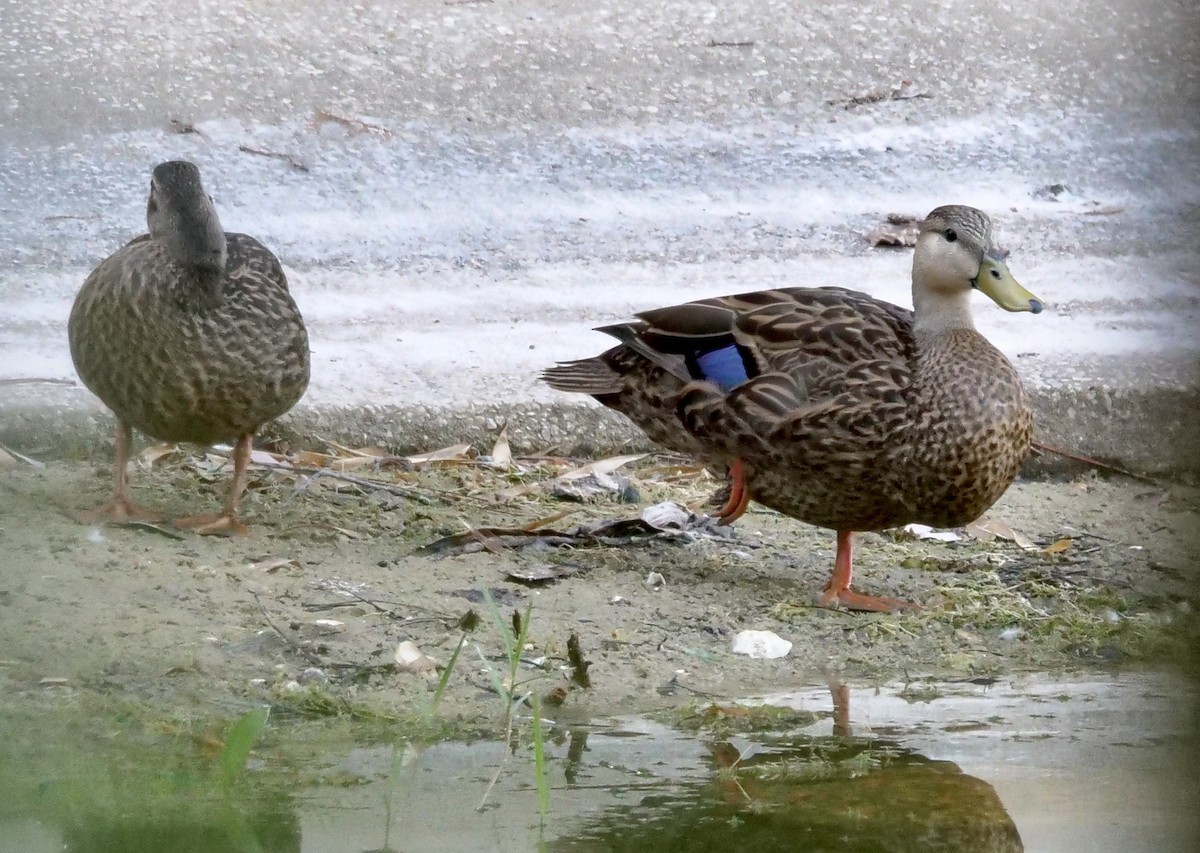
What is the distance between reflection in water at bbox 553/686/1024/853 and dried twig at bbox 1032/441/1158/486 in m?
2.48

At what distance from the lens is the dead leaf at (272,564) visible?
380 cm

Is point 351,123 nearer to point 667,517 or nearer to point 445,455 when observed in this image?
point 445,455

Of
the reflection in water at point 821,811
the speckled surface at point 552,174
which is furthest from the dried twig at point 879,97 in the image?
the reflection in water at point 821,811

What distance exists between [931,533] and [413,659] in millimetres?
2030

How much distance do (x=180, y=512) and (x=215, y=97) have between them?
3.16m

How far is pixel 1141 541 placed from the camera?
448 centimetres

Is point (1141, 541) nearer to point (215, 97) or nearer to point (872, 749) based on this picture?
point (872, 749)

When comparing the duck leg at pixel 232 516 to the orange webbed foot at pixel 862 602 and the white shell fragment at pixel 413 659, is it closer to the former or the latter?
the white shell fragment at pixel 413 659

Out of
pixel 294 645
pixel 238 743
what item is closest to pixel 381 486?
pixel 294 645

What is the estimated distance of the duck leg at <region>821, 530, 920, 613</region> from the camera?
12.9 ft

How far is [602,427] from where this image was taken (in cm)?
528

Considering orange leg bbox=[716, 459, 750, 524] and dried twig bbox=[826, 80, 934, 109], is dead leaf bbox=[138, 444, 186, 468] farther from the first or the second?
dried twig bbox=[826, 80, 934, 109]

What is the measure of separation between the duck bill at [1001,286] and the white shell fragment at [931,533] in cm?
92

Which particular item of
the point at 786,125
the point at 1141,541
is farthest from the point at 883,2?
the point at 1141,541
